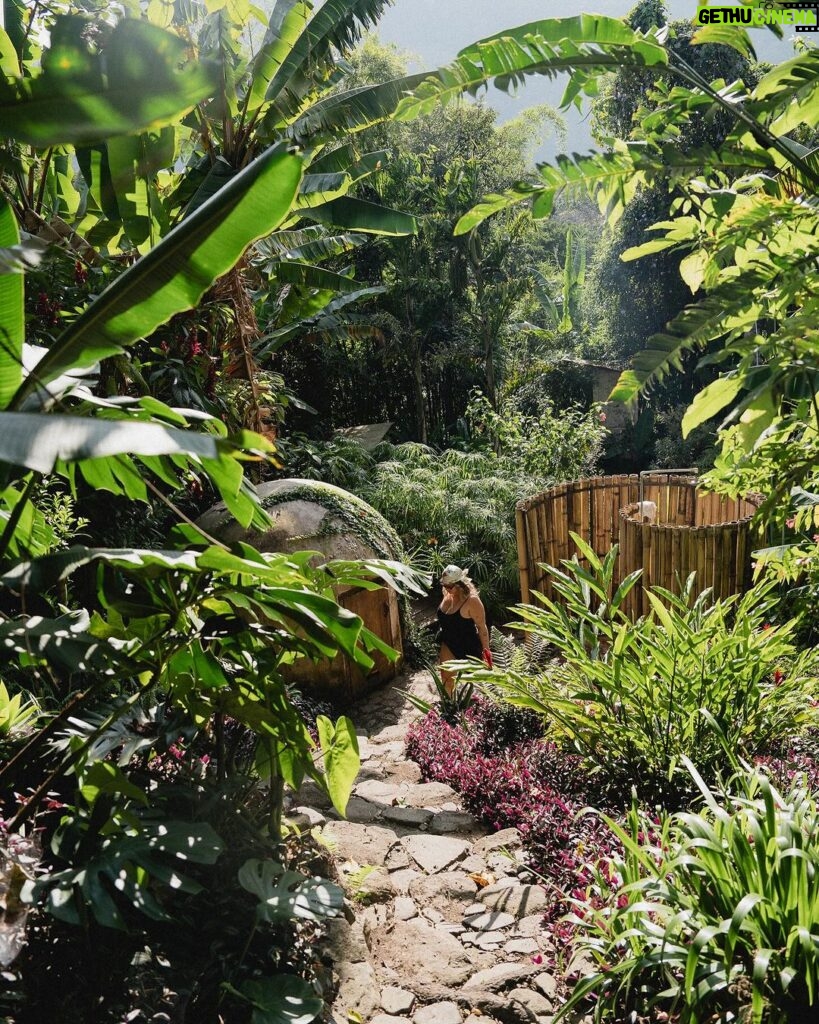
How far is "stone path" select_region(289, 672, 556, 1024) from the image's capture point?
280 centimetres

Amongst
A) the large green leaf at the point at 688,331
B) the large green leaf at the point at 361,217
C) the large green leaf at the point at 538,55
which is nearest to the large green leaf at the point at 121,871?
the large green leaf at the point at 688,331

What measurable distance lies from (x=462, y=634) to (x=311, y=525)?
5.09 feet

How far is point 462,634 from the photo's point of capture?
6121 millimetres

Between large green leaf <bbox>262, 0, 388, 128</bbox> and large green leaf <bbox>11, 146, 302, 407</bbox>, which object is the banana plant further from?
large green leaf <bbox>262, 0, 388, 128</bbox>

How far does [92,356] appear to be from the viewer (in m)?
1.87

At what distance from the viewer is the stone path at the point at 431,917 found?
9.19 ft

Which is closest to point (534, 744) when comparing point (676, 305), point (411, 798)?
point (411, 798)

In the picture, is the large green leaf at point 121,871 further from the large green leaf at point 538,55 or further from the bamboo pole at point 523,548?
the bamboo pole at point 523,548

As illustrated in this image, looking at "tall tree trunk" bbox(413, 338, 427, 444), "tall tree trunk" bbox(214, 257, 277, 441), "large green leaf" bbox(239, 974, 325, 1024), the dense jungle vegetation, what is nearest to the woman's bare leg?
the dense jungle vegetation

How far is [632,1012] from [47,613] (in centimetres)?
399

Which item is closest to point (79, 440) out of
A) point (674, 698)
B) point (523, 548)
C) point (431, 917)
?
point (431, 917)

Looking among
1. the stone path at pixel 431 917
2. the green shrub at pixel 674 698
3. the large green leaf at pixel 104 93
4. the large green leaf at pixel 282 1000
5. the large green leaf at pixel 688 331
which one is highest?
the large green leaf at pixel 104 93

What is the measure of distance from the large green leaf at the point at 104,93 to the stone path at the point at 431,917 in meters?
2.77

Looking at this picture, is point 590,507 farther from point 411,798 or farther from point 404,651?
point 411,798
